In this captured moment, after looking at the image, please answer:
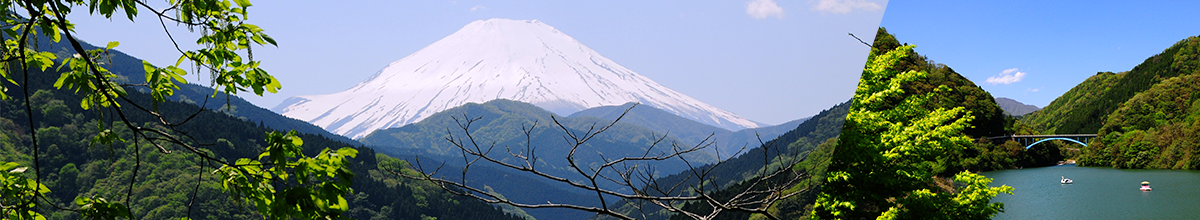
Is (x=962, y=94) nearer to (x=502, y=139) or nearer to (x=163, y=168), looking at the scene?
(x=163, y=168)

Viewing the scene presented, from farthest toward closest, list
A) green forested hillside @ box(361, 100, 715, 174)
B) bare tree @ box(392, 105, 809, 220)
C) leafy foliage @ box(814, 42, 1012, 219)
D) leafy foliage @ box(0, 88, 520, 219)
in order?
green forested hillside @ box(361, 100, 715, 174)
leafy foliage @ box(0, 88, 520, 219)
leafy foliage @ box(814, 42, 1012, 219)
bare tree @ box(392, 105, 809, 220)

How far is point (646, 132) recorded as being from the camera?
19688cm

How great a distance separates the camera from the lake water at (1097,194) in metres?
3.09

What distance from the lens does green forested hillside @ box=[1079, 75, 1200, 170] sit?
339cm

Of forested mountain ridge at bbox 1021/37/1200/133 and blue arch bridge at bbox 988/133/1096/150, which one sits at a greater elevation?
forested mountain ridge at bbox 1021/37/1200/133

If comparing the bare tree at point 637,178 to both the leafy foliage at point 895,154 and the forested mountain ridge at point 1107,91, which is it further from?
the forested mountain ridge at point 1107,91

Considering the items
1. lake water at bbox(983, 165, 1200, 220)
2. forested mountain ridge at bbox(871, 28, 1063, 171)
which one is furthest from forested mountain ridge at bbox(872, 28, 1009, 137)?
lake water at bbox(983, 165, 1200, 220)

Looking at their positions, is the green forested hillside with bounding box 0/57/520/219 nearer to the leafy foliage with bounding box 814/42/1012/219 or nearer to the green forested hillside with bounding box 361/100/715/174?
the leafy foliage with bounding box 814/42/1012/219

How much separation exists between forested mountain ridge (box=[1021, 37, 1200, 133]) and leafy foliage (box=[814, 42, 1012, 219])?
0.72m

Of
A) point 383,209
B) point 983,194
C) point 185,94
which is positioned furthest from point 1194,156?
point 185,94

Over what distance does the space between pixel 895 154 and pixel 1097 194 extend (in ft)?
3.83

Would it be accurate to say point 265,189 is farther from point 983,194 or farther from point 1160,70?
point 1160,70

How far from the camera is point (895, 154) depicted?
4.48 meters

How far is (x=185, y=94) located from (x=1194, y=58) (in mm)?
118938
